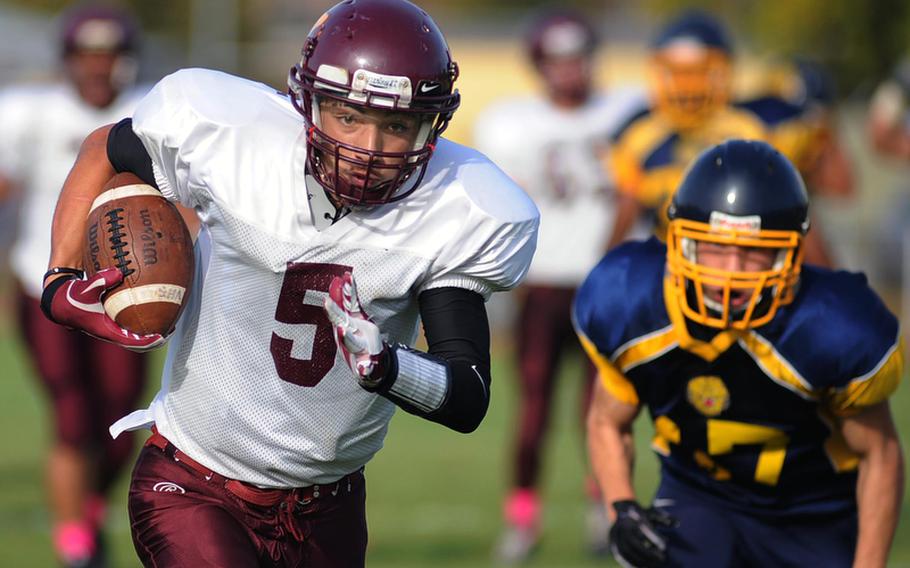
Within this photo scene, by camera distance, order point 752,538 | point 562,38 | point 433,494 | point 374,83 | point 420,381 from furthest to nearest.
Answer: point 433,494 < point 562,38 < point 752,538 < point 374,83 < point 420,381

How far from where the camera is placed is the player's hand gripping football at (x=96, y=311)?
3176 millimetres

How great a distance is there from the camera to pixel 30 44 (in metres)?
20.5

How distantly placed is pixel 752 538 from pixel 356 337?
4.94 feet

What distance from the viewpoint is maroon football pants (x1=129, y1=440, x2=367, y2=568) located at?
3.14 meters

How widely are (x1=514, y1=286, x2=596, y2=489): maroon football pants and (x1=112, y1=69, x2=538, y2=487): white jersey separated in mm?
3371

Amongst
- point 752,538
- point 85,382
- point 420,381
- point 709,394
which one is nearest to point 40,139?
point 85,382

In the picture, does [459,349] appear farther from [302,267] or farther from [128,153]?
[128,153]

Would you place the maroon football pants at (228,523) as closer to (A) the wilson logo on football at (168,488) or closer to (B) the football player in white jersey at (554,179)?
(A) the wilson logo on football at (168,488)

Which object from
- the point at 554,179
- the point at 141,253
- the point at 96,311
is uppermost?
the point at 141,253

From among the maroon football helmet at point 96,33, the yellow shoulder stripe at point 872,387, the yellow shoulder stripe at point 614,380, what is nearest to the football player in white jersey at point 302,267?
the yellow shoulder stripe at point 614,380

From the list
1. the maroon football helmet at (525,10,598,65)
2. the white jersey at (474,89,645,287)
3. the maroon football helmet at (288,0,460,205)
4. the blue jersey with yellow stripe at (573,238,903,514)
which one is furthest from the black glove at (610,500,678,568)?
the maroon football helmet at (525,10,598,65)

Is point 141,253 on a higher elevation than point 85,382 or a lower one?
higher

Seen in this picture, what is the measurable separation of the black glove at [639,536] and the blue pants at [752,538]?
0.45 ft

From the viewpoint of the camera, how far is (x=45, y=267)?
5.96 meters
